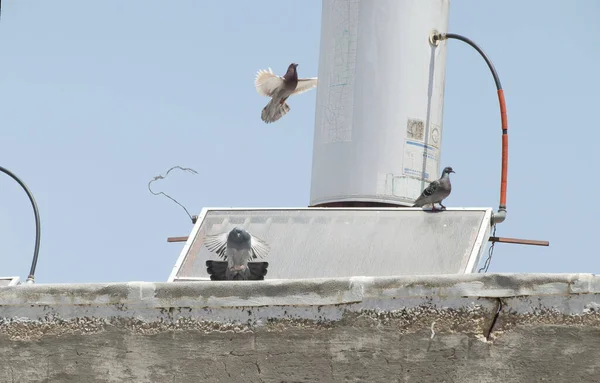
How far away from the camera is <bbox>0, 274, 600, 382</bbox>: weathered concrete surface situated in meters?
6.09

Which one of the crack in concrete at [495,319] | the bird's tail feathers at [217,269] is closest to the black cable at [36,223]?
the bird's tail feathers at [217,269]

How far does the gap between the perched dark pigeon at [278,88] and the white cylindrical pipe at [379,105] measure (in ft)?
7.49

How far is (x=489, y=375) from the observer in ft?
20.1

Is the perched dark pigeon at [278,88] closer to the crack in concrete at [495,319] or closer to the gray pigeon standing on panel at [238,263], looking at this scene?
the gray pigeon standing on panel at [238,263]

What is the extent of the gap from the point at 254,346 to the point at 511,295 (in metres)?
1.42

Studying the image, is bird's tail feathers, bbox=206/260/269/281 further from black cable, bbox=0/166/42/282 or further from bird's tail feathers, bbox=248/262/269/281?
black cable, bbox=0/166/42/282

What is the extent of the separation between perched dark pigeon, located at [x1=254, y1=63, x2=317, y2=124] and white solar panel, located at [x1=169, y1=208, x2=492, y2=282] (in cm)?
404

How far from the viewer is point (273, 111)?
15.2 m

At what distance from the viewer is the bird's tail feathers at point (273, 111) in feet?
49.7

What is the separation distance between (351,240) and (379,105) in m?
2.31

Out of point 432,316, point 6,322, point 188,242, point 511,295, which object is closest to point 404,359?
point 432,316

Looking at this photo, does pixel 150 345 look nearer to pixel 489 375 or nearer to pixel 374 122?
pixel 489 375

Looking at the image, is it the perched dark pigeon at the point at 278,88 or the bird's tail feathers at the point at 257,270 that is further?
the perched dark pigeon at the point at 278,88

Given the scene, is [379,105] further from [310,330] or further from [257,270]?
[310,330]
